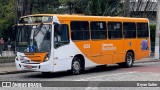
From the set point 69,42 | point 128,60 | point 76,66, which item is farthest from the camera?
point 128,60

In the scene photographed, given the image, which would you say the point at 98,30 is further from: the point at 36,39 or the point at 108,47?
the point at 36,39

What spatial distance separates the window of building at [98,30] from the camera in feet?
74.0

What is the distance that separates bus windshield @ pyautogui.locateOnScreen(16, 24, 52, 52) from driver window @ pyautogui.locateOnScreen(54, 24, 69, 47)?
0.41m

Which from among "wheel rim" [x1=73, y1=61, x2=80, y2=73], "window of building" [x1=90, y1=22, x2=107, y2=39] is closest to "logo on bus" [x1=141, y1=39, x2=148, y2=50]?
"window of building" [x1=90, y1=22, x2=107, y2=39]

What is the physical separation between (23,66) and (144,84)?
19.5ft

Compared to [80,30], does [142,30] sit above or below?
below

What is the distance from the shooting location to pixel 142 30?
89.8ft

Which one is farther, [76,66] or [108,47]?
[108,47]

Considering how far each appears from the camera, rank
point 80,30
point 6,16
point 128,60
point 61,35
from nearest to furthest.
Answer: point 61,35 → point 80,30 → point 128,60 → point 6,16

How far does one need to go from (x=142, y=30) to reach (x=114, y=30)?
3.49 meters

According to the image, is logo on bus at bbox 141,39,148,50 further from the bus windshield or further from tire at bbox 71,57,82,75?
the bus windshield

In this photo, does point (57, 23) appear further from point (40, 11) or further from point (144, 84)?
point (40, 11)

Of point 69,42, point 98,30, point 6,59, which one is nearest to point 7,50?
point 6,59

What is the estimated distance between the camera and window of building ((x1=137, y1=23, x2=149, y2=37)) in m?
27.0
